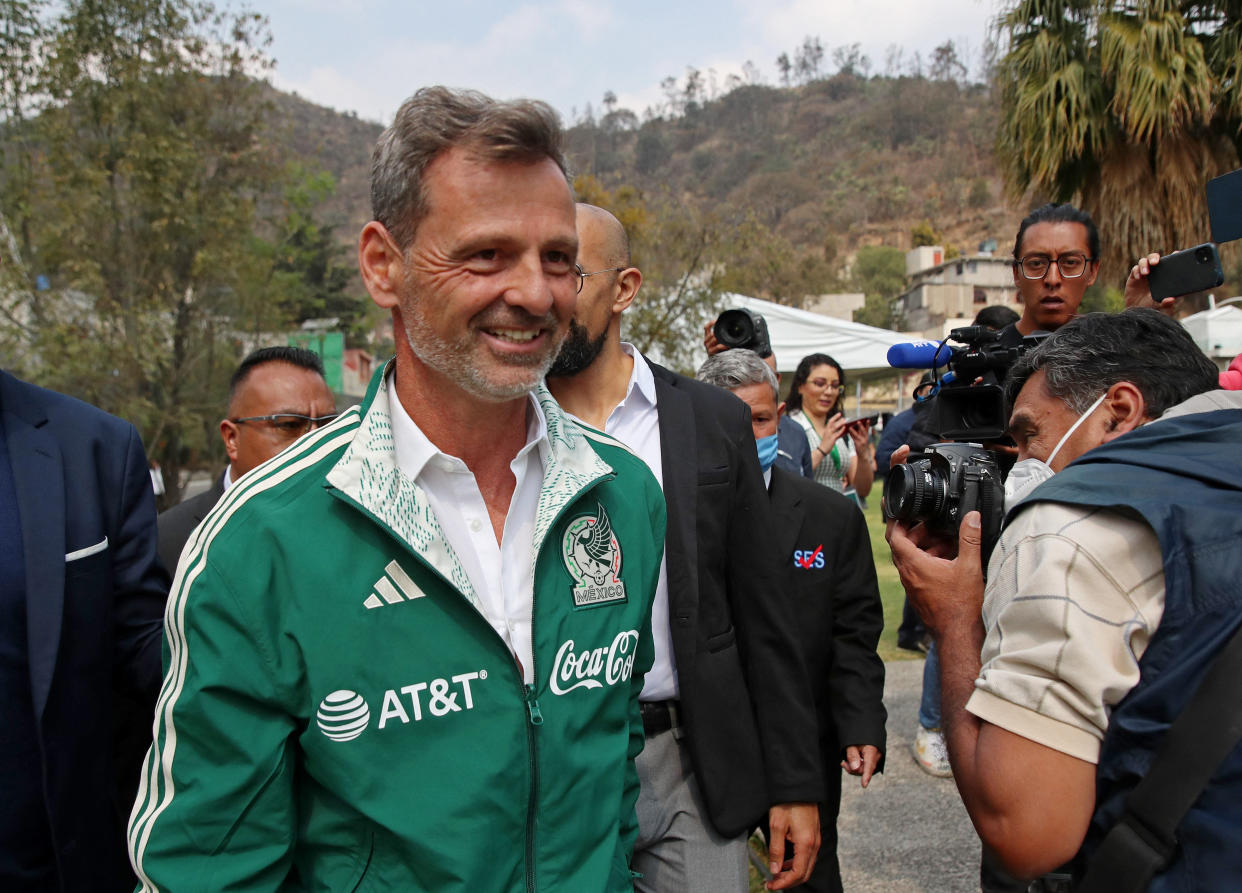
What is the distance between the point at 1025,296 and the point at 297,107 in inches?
5053

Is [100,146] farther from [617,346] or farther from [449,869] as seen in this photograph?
[449,869]

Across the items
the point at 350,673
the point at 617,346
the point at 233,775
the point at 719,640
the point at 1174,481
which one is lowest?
the point at 719,640

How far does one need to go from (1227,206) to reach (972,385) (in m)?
0.68

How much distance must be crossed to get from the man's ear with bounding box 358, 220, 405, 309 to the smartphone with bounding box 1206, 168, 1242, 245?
1.82 metres

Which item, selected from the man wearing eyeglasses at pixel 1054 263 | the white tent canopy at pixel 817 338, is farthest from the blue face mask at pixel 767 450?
the white tent canopy at pixel 817 338

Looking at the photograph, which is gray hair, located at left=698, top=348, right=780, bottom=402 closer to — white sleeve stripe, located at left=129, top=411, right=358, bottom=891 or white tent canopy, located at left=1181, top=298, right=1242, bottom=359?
white sleeve stripe, located at left=129, top=411, right=358, bottom=891

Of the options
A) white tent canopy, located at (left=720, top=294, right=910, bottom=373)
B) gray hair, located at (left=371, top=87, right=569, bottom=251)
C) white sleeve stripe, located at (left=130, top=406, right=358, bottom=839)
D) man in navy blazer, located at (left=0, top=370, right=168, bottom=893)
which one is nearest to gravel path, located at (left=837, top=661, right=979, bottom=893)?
man in navy blazer, located at (left=0, top=370, right=168, bottom=893)

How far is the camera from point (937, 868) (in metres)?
3.88

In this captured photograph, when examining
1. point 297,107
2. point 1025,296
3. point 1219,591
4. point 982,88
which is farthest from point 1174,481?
point 297,107

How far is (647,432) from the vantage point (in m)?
2.58

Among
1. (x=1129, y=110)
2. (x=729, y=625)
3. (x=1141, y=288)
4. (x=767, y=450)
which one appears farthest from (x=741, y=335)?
(x=1129, y=110)

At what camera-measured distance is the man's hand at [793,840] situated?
7.60 ft

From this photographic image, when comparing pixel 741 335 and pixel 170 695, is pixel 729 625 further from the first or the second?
pixel 741 335

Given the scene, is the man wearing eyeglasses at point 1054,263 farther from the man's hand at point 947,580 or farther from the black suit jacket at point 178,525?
the black suit jacket at point 178,525
